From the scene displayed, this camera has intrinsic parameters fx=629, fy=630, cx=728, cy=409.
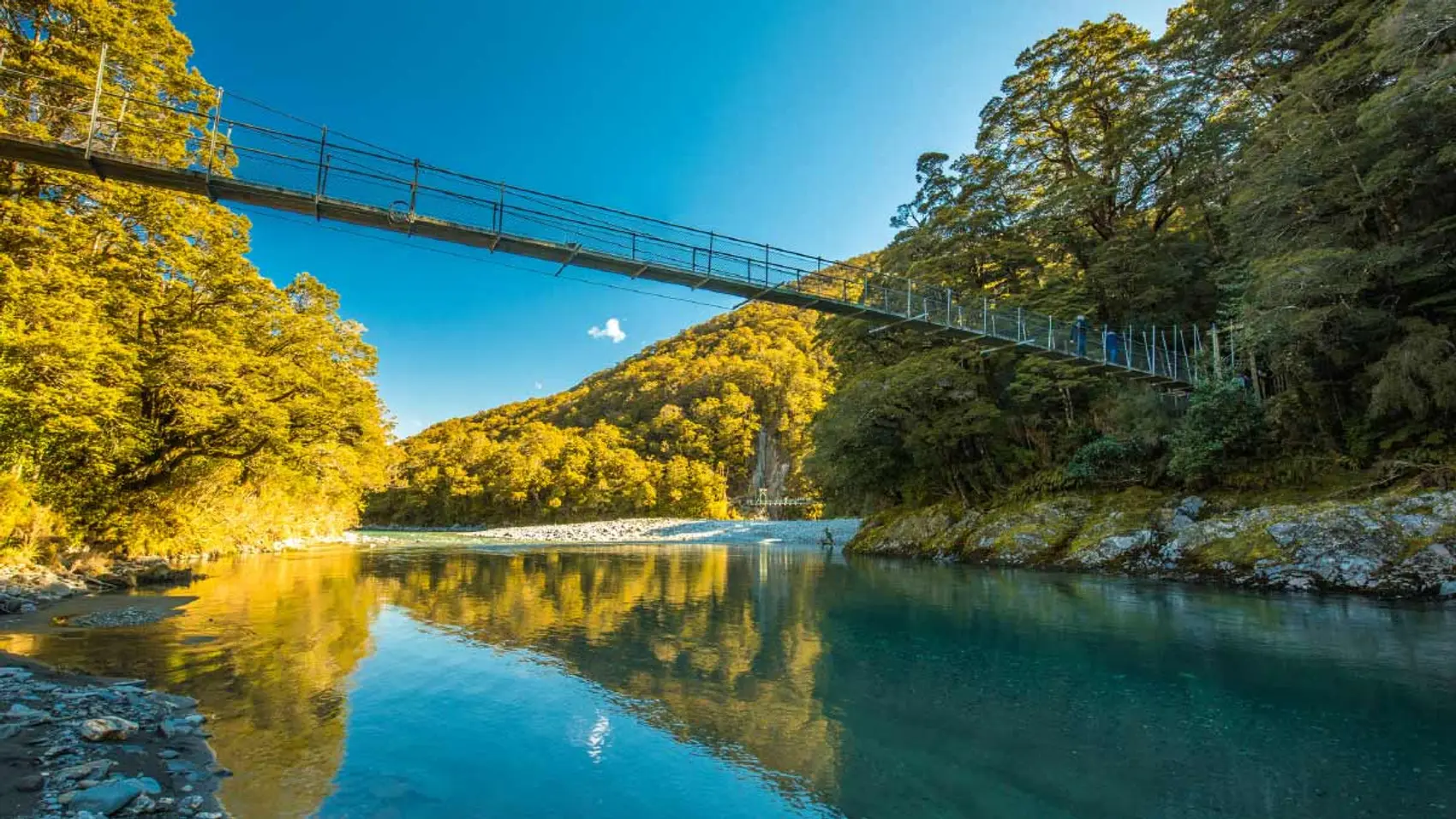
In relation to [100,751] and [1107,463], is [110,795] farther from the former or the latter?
[1107,463]

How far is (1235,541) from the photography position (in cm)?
1409

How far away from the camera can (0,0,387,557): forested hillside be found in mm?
10234

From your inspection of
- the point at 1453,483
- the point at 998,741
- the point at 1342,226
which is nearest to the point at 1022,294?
the point at 1342,226

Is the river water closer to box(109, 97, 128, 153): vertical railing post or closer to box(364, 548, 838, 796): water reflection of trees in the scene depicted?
box(364, 548, 838, 796): water reflection of trees

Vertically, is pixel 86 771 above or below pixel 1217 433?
below

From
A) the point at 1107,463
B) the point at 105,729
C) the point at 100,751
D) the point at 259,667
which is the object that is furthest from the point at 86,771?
the point at 1107,463

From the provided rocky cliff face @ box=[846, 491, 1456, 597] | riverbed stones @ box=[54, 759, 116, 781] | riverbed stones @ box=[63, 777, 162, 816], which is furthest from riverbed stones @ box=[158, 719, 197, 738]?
rocky cliff face @ box=[846, 491, 1456, 597]

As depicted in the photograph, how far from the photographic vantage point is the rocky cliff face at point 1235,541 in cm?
1133

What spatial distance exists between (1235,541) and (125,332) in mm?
24270

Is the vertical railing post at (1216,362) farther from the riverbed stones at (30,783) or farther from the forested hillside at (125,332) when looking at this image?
the forested hillside at (125,332)

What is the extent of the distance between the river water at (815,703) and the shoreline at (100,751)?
9.0 inches

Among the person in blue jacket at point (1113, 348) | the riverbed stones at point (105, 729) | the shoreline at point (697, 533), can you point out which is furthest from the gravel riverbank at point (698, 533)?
the riverbed stones at point (105, 729)

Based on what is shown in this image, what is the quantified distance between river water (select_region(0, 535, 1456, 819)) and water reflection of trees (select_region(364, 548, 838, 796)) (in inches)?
2.3

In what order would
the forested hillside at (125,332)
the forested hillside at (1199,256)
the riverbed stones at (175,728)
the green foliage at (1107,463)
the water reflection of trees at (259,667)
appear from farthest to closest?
1. the green foliage at (1107,463)
2. the forested hillside at (1199,256)
3. the forested hillside at (125,332)
4. the riverbed stones at (175,728)
5. the water reflection of trees at (259,667)
